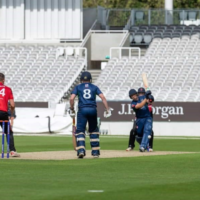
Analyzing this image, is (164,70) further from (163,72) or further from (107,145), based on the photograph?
(107,145)

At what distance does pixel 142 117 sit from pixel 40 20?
31.4 m

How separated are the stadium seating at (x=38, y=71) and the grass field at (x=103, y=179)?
25368 mm

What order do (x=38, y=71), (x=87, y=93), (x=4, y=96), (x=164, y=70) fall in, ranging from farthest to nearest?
(x=38, y=71), (x=164, y=70), (x=4, y=96), (x=87, y=93)

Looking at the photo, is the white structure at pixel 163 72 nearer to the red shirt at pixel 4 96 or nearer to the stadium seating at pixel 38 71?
the stadium seating at pixel 38 71

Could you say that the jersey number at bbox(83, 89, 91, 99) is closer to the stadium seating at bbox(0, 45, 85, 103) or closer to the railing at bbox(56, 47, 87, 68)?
the stadium seating at bbox(0, 45, 85, 103)

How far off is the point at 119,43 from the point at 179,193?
39651mm

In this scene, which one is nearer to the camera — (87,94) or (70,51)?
(87,94)

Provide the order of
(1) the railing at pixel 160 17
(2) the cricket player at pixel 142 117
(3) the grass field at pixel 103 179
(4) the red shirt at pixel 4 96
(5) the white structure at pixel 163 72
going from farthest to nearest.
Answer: (1) the railing at pixel 160 17, (5) the white structure at pixel 163 72, (2) the cricket player at pixel 142 117, (4) the red shirt at pixel 4 96, (3) the grass field at pixel 103 179

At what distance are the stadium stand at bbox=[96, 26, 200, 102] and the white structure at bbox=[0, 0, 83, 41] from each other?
5538 millimetres

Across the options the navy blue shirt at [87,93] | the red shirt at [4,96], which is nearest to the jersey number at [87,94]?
the navy blue shirt at [87,93]

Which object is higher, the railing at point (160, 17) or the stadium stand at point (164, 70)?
the railing at point (160, 17)

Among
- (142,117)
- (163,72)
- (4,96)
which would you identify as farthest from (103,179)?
(163,72)

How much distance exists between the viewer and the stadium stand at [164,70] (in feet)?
127

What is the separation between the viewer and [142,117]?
1908 cm
